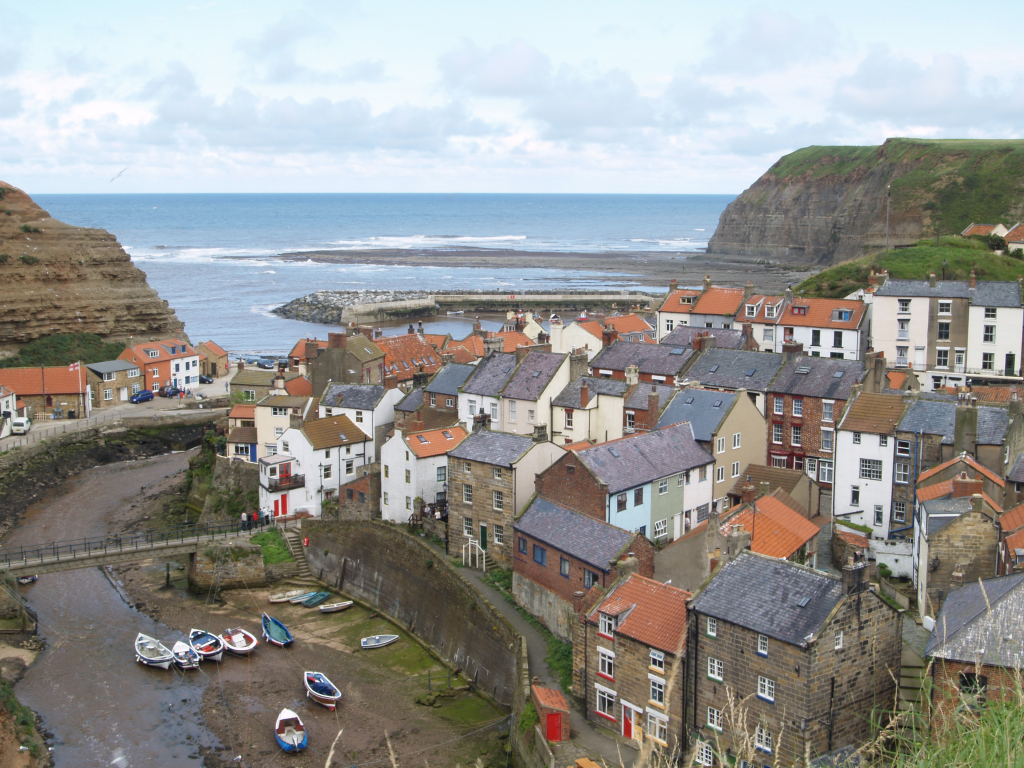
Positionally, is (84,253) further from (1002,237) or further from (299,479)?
(1002,237)

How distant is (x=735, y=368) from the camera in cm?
4953

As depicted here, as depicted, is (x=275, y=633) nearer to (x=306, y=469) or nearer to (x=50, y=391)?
(x=306, y=469)

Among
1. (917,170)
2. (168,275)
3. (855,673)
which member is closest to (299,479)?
(855,673)

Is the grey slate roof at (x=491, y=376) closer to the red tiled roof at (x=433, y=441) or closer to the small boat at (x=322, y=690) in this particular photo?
the red tiled roof at (x=433, y=441)

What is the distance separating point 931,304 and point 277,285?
426 feet

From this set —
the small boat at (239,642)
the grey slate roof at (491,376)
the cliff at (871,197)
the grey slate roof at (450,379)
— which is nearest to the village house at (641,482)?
the grey slate roof at (491,376)

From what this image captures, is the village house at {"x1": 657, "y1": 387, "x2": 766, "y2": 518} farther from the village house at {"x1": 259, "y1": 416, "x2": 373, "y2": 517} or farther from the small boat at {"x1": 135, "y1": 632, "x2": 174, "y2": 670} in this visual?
the small boat at {"x1": 135, "y1": 632, "x2": 174, "y2": 670}

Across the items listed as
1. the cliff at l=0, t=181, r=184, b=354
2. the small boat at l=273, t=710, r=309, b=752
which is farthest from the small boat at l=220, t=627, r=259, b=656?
the cliff at l=0, t=181, r=184, b=354

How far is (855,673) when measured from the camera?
23766 millimetres

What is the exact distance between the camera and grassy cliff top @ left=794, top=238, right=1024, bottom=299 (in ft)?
241

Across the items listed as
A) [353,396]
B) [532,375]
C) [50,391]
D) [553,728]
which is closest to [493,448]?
[532,375]

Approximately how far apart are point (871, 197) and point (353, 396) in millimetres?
113609

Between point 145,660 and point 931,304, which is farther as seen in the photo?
point 931,304

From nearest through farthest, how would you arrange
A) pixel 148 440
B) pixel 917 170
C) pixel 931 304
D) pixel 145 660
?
pixel 145 660 → pixel 931 304 → pixel 148 440 → pixel 917 170
